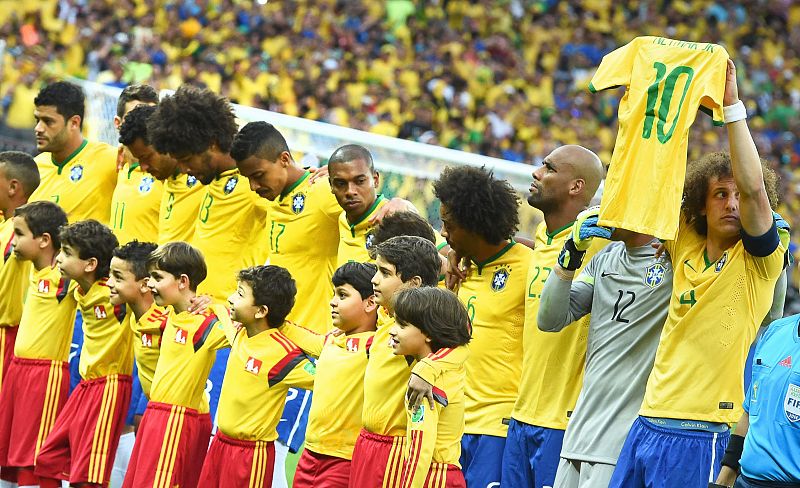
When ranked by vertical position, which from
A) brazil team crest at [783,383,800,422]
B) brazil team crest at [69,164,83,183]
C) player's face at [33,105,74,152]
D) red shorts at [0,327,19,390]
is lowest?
red shorts at [0,327,19,390]

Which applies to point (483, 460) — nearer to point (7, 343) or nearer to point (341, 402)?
point (341, 402)

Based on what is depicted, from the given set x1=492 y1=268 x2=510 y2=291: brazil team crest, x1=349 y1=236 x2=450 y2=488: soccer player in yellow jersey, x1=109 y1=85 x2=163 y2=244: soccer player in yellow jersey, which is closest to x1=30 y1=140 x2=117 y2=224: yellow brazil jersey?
x1=109 y1=85 x2=163 y2=244: soccer player in yellow jersey

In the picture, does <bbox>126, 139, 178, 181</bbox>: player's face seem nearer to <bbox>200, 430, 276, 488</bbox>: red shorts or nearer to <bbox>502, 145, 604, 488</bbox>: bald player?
<bbox>200, 430, 276, 488</bbox>: red shorts

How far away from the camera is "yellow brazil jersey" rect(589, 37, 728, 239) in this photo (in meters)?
4.71

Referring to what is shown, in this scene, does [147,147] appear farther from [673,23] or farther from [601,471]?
[673,23]

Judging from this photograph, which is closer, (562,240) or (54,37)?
(562,240)

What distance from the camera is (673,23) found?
22.5 m

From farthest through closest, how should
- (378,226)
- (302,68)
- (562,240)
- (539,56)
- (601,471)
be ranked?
(539,56)
(302,68)
(378,226)
(562,240)
(601,471)

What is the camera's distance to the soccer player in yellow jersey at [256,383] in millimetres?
6215

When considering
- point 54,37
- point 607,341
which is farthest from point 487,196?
point 54,37

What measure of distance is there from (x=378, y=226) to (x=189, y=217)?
6.24 ft

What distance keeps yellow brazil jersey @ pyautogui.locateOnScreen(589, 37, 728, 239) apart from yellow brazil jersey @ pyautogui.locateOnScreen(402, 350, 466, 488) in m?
0.97

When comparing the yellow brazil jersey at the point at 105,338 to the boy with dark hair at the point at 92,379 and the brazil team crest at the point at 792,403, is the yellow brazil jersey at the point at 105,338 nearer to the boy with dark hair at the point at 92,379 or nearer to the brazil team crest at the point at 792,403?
the boy with dark hair at the point at 92,379

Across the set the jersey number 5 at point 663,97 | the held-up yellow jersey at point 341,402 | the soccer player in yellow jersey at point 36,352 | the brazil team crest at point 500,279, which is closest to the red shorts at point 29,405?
the soccer player in yellow jersey at point 36,352
